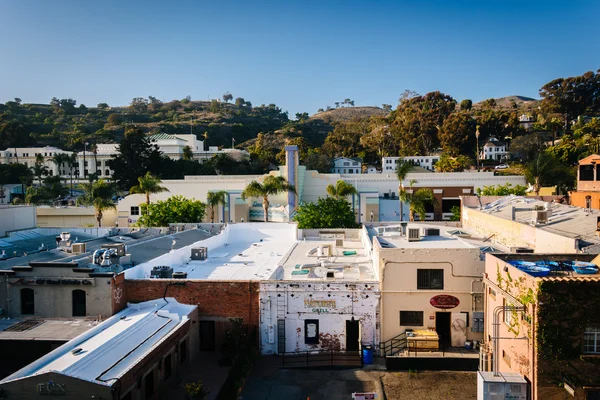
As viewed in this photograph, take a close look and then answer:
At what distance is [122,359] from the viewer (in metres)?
14.4

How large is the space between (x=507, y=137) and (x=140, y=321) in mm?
95365

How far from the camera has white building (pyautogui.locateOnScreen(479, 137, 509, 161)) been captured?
93875 millimetres

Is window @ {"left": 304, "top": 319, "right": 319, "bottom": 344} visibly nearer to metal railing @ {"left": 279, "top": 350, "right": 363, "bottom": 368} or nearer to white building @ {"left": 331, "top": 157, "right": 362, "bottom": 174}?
metal railing @ {"left": 279, "top": 350, "right": 363, "bottom": 368}

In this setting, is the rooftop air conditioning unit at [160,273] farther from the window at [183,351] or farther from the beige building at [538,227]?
the beige building at [538,227]

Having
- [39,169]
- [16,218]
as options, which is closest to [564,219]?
[16,218]

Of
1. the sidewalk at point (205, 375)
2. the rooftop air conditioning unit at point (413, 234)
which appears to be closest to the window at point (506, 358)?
the rooftop air conditioning unit at point (413, 234)

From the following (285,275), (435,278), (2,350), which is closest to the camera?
(2,350)

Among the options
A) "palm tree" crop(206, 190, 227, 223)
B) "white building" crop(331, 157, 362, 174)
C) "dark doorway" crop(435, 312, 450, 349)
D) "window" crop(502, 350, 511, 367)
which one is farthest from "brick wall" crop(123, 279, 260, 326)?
"white building" crop(331, 157, 362, 174)

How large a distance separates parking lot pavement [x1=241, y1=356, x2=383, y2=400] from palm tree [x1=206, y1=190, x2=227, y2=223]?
3380cm

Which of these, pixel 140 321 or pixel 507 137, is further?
pixel 507 137

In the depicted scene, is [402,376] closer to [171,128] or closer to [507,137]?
[507,137]

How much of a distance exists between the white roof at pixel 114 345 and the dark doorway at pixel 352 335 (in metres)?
6.55

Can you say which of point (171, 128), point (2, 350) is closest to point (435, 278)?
point (2, 350)

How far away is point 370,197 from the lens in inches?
2188
